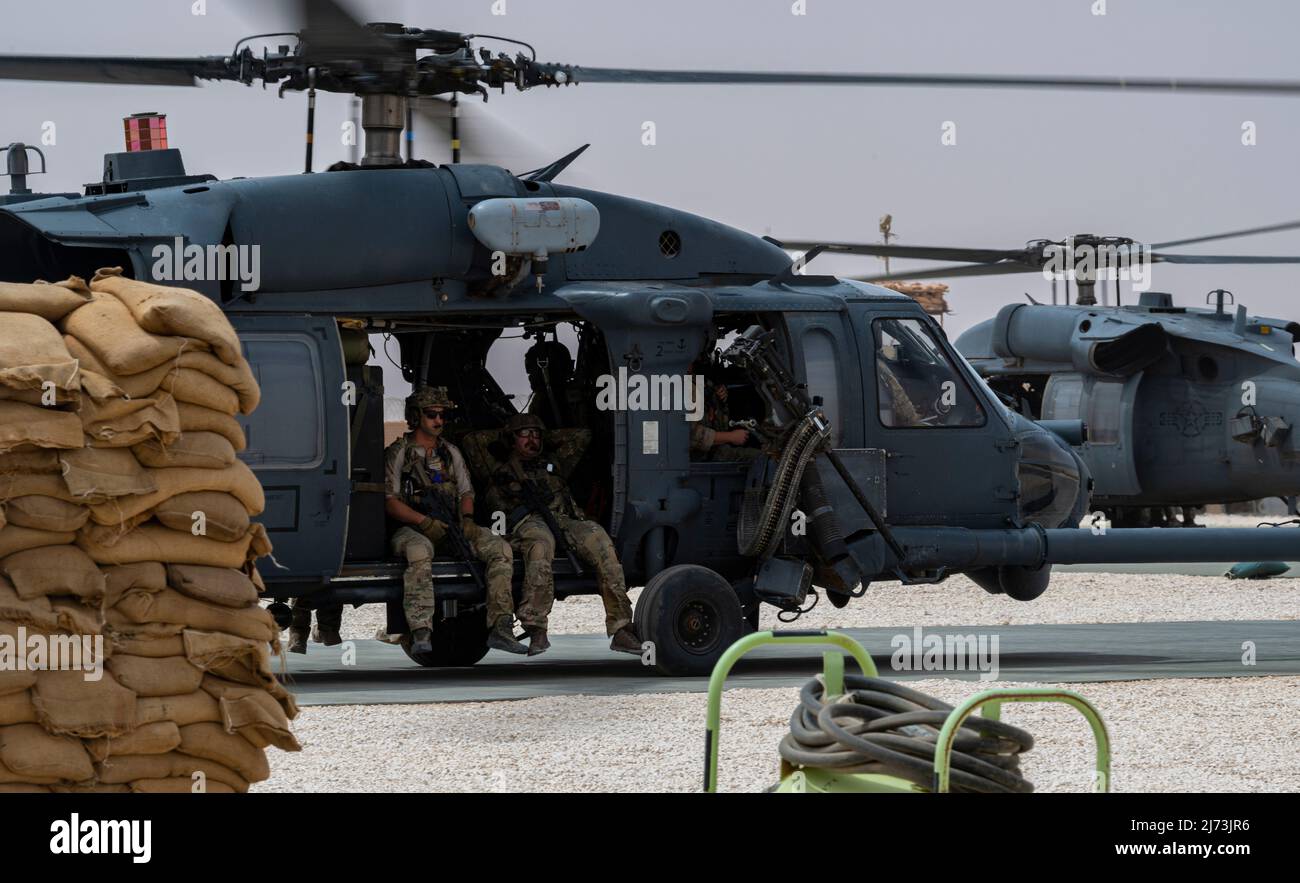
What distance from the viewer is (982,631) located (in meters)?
16.6

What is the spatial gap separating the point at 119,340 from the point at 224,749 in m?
1.43

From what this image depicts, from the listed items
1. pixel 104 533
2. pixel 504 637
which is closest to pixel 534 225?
pixel 504 637

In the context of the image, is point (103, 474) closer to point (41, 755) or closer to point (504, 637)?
point (41, 755)

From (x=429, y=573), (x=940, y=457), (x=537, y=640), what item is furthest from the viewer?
(x=940, y=457)

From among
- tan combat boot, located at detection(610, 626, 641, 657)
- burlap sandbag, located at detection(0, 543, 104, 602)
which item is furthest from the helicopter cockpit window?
burlap sandbag, located at detection(0, 543, 104, 602)

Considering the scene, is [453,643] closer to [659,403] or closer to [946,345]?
[659,403]

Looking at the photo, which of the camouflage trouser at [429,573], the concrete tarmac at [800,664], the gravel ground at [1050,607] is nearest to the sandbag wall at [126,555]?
the concrete tarmac at [800,664]

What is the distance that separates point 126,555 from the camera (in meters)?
6.60

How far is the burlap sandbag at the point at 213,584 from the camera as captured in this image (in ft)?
21.9

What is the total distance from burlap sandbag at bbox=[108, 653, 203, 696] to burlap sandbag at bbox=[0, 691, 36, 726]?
12.1 inches
